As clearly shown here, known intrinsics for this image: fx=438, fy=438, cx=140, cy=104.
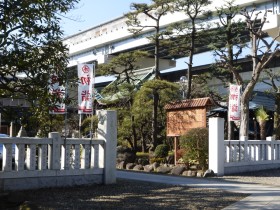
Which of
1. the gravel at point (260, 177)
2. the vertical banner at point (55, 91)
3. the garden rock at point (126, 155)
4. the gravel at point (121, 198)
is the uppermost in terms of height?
the vertical banner at point (55, 91)

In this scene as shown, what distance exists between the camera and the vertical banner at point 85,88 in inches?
570

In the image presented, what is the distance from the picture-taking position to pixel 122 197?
33.6ft

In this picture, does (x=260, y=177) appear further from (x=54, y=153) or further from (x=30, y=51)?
(x=30, y=51)

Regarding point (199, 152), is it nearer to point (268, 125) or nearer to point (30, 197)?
point (30, 197)

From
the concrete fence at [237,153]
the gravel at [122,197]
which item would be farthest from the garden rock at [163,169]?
the gravel at [122,197]

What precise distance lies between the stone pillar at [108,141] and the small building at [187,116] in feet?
21.2

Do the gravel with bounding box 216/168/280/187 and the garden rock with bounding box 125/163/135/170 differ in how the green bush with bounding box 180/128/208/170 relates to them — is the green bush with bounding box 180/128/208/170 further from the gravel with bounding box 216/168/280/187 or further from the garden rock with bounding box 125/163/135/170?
the garden rock with bounding box 125/163/135/170

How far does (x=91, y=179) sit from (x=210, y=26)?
16625mm

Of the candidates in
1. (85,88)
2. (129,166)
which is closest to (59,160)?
(85,88)

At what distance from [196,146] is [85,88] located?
511 centimetres

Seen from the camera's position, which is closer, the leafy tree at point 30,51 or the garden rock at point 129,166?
the leafy tree at point 30,51

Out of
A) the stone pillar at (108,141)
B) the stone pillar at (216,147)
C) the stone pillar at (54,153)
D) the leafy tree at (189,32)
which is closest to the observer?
the stone pillar at (54,153)

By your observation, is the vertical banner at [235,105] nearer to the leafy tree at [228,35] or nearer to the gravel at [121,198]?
the leafy tree at [228,35]

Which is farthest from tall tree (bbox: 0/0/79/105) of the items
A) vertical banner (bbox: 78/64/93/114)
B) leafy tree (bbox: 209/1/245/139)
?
leafy tree (bbox: 209/1/245/139)
